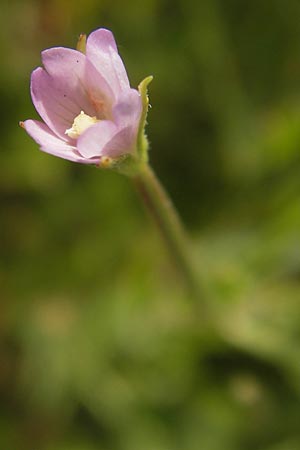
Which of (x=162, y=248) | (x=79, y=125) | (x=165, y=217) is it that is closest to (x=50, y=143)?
(x=79, y=125)

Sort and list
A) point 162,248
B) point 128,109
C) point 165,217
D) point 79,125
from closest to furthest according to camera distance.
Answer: point 128,109
point 79,125
point 165,217
point 162,248

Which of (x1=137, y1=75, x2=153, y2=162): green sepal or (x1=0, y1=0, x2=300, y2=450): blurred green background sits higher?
(x1=137, y1=75, x2=153, y2=162): green sepal

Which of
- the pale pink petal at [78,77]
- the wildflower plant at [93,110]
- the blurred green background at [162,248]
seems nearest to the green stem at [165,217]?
the wildflower plant at [93,110]

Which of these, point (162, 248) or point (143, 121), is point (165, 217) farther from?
point (162, 248)

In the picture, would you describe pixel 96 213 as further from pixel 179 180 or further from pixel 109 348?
pixel 109 348

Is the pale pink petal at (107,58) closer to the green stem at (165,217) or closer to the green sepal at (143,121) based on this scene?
the green sepal at (143,121)

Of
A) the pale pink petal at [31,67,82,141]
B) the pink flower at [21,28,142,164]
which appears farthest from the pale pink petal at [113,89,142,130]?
the pale pink petal at [31,67,82,141]

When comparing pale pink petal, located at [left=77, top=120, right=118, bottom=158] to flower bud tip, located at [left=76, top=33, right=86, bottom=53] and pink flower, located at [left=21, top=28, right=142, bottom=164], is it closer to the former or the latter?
pink flower, located at [left=21, top=28, right=142, bottom=164]
